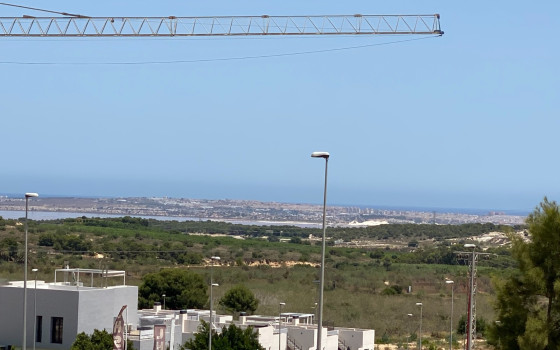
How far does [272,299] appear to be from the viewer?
83438 mm

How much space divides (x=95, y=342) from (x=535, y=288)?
25.5m

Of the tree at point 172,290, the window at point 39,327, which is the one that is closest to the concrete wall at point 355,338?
the tree at point 172,290

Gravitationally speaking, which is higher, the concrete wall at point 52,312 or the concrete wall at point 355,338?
the concrete wall at point 52,312

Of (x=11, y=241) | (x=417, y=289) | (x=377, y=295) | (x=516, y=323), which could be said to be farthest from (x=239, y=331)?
(x=11, y=241)

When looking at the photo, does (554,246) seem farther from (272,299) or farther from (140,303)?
(272,299)

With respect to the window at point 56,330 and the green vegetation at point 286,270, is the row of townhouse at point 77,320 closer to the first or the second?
the window at point 56,330

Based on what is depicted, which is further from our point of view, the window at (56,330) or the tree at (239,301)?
the tree at (239,301)

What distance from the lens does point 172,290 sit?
7231 centimetres

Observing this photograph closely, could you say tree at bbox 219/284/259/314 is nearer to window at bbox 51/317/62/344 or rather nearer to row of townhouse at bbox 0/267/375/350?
row of townhouse at bbox 0/267/375/350

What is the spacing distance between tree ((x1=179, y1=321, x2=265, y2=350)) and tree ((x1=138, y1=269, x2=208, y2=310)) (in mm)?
24368

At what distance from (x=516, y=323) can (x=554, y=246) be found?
2.06 meters

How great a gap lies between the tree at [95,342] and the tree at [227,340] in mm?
3384

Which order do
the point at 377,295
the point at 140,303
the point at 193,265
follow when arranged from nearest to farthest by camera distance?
1. the point at 140,303
2. the point at 377,295
3. the point at 193,265

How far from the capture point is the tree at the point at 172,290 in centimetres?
7212
